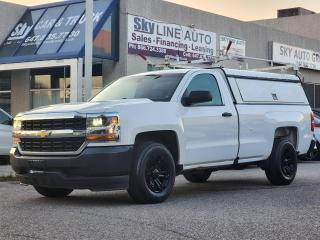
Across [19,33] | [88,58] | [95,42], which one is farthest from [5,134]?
[19,33]

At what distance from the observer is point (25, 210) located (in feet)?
25.2

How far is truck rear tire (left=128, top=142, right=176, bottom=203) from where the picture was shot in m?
8.02

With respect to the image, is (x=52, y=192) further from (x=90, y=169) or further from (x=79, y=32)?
(x=79, y=32)

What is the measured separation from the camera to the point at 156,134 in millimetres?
8594

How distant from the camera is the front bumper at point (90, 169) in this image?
304 inches

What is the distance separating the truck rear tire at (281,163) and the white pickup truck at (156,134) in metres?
0.02

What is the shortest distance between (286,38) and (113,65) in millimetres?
13803

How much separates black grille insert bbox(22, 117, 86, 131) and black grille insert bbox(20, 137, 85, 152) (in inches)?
5.8

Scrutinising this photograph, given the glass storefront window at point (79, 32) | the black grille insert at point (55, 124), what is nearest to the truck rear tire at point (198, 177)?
the black grille insert at point (55, 124)

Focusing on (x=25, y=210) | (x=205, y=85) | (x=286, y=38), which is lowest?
(x=25, y=210)

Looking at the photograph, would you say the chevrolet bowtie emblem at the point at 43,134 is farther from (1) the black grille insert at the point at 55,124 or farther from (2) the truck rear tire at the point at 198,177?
(2) the truck rear tire at the point at 198,177

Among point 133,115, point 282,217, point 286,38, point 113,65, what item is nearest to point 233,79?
point 133,115

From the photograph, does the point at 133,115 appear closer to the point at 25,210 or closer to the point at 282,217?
the point at 25,210

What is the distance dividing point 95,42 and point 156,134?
43.1 feet
